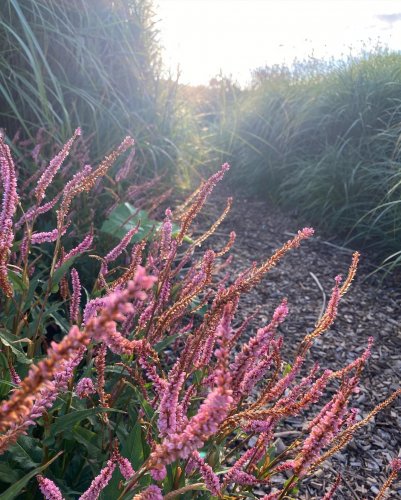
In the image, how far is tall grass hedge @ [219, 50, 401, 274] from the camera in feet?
13.2

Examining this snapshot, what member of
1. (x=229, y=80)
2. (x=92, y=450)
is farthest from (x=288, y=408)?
(x=229, y=80)

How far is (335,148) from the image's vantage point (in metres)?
4.65

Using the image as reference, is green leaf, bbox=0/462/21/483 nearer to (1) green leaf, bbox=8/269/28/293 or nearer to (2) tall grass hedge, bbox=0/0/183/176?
(1) green leaf, bbox=8/269/28/293

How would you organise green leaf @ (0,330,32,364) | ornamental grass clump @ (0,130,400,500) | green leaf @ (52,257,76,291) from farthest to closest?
green leaf @ (52,257,76,291)
green leaf @ (0,330,32,364)
ornamental grass clump @ (0,130,400,500)

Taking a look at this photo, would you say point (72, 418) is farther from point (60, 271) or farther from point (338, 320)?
point (338, 320)

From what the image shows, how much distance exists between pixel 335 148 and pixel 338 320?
2120mm

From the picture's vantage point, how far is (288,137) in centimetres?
528

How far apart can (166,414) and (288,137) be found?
16.1 feet

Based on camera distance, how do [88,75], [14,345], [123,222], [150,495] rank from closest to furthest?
[150,495]
[14,345]
[123,222]
[88,75]

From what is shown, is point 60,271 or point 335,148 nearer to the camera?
point 60,271

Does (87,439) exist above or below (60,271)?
below

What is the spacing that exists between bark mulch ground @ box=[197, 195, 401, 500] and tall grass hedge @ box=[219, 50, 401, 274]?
28 cm

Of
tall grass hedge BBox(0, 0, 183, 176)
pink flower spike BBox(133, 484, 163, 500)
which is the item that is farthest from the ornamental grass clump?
tall grass hedge BBox(0, 0, 183, 176)

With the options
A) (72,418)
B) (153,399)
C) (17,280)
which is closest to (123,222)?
(17,280)
